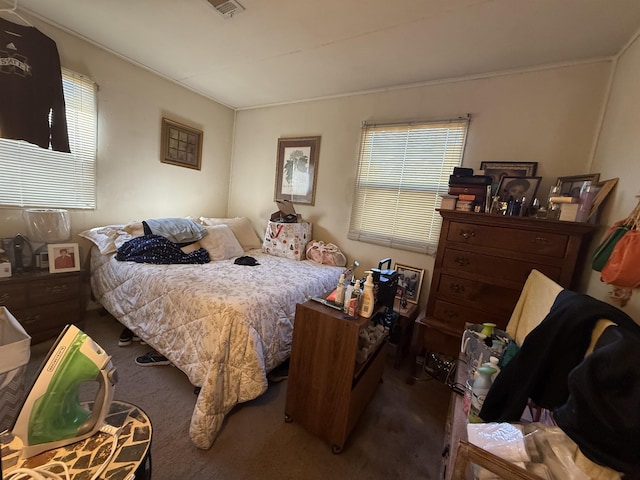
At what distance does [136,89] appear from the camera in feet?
8.43

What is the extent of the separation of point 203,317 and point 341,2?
6.61 ft

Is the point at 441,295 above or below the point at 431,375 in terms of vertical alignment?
above

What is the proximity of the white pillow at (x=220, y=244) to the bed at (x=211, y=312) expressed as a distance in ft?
0.48

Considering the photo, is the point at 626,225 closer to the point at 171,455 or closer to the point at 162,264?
the point at 171,455

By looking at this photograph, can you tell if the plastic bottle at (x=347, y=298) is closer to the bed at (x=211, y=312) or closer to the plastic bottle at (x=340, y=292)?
the plastic bottle at (x=340, y=292)

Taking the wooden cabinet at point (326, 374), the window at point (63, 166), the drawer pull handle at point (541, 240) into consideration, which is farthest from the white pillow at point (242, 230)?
the drawer pull handle at point (541, 240)

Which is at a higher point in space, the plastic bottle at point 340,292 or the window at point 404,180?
the window at point 404,180

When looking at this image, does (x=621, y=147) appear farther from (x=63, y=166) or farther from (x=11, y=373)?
(x=63, y=166)

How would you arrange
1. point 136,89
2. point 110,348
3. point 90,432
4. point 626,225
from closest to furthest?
point 90,432 → point 626,225 → point 110,348 → point 136,89

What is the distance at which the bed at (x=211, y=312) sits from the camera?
1431mm

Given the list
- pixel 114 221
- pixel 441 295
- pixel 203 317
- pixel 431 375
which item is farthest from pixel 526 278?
pixel 114 221

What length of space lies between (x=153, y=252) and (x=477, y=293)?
8.27 ft

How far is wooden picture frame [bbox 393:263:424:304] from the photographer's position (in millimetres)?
2461

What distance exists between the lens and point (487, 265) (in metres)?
1.71
